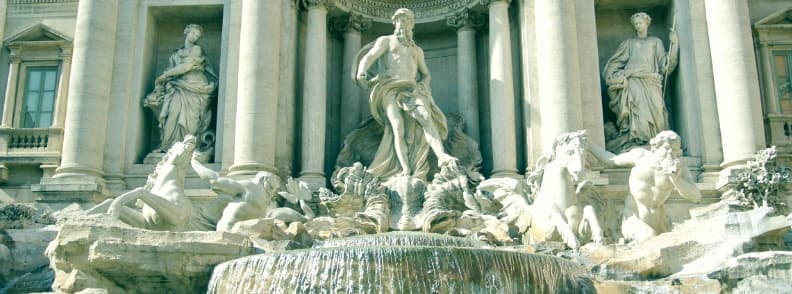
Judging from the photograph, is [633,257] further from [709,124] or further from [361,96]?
[361,96]

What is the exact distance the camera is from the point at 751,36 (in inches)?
762

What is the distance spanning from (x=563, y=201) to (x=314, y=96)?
7.30 m

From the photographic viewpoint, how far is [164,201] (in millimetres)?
14289

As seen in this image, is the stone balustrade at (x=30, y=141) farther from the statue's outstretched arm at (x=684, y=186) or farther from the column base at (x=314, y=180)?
the statue's outstretched arm at (x=684, y=186)

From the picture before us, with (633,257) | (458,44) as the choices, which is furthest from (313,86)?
(633,257)

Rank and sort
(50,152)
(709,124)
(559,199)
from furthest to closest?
1. (50,152)
2. (709,124)
3. (559,199)

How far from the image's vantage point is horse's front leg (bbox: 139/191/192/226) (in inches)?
556

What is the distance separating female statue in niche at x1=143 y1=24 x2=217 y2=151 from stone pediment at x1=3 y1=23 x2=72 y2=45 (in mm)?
3074

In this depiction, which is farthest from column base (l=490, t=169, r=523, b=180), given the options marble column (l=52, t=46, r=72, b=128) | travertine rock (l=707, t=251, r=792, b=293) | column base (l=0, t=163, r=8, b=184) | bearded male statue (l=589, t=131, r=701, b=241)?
column base (l=0, t=163, r=8, b=184)

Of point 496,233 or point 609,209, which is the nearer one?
point 496,233

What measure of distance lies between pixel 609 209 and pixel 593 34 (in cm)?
476

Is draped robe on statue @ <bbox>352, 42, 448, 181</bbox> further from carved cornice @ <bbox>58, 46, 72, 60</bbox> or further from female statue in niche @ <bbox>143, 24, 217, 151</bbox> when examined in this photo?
carved cornice @ <bbox>58, 46, 72, 60</bbox>

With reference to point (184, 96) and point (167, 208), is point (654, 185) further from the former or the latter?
point (184, 96)

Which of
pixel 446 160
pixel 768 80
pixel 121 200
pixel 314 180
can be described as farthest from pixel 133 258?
pixel 768 80
